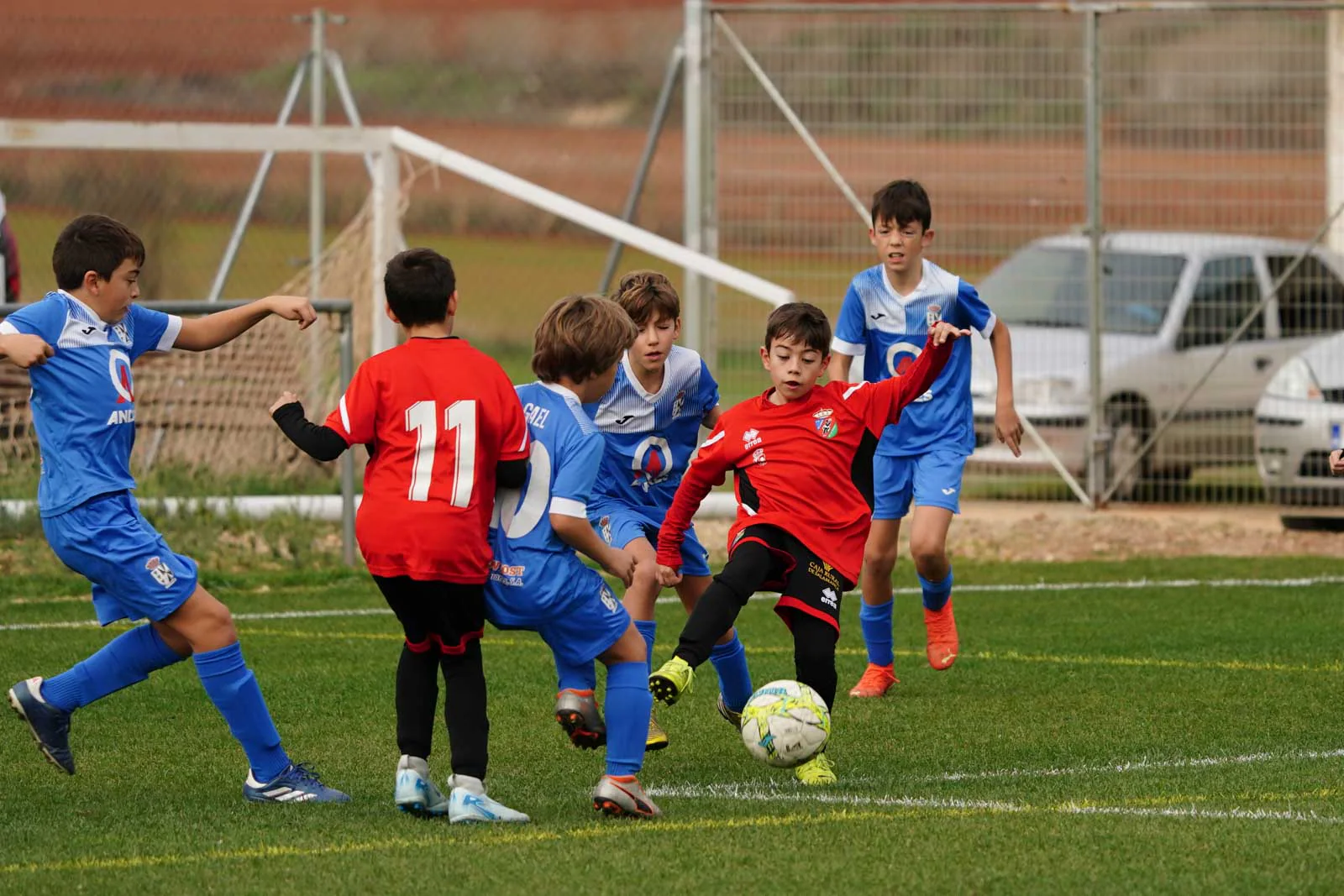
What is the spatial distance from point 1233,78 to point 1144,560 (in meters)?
3.66

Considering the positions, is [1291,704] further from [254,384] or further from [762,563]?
[254,384]

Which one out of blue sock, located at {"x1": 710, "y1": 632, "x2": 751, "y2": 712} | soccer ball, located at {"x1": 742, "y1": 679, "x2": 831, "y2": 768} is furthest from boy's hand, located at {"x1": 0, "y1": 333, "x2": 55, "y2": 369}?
blue sock, located at {"x1": 710, "y1": 632, "x2": 751, "y2": 712}

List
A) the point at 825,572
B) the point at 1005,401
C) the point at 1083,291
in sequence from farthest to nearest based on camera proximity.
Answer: the point at 1083,291
the point at 1005,401
the point at 825,572

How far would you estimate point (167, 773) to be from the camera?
6520 mm

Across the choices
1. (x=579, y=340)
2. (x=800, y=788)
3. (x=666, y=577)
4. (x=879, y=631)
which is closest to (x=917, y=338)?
→ (x=879, y=631)

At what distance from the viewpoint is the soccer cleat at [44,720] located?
6.21 m

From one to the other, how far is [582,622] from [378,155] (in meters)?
8.98

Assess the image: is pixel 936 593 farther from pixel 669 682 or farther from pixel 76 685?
pixel 76 685

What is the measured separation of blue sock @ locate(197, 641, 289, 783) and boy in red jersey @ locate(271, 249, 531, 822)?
57 cm

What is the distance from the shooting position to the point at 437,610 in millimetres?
5598

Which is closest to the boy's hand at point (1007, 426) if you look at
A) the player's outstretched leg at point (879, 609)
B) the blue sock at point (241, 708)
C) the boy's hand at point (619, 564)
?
the player's outstretched leg at point (879, 609)

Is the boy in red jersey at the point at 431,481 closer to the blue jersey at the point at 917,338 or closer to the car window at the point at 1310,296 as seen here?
the blue jersey at the point at 917,338

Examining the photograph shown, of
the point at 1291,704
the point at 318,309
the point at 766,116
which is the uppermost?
the point at 766,116

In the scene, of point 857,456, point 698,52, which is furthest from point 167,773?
point 698,52
